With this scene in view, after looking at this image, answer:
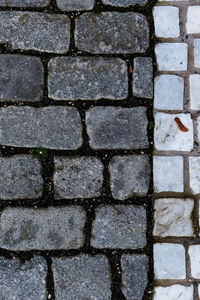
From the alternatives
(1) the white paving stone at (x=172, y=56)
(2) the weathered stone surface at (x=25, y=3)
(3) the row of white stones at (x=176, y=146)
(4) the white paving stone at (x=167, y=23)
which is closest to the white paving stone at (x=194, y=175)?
(3) the row of white stones at (x=176, y=146)

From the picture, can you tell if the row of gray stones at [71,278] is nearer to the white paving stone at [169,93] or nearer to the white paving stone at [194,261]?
the white paving stone at [194,261]

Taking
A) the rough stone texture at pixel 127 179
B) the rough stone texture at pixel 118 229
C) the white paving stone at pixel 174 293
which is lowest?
the white paving stone at pixel 174 293

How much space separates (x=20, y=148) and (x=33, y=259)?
0.68m

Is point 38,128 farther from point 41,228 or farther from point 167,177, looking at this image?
point 167,177

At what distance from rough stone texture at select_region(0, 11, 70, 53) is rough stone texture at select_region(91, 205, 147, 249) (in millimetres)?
1061

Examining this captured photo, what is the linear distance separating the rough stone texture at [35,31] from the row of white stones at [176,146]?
1.96ft

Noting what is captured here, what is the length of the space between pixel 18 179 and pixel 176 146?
3.24ft

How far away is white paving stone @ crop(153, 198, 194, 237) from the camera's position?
2273 millimetres

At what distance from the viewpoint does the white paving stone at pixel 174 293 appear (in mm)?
2254

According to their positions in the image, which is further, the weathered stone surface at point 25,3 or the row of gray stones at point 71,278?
the weathered stone surface at point 25,3

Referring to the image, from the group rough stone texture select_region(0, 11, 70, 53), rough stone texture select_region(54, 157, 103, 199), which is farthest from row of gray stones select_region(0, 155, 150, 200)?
rough stone texture select_region(0, 11, 70, 53)

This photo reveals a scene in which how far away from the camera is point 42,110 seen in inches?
89.7

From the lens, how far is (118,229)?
2.26m

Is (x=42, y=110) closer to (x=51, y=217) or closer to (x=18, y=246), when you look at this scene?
(x=51, y=217)
